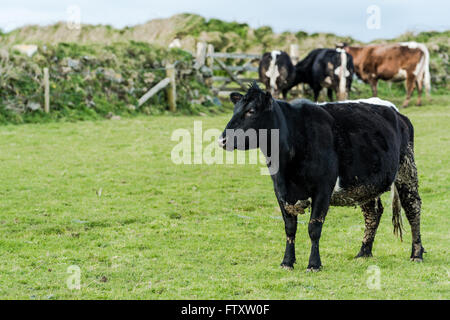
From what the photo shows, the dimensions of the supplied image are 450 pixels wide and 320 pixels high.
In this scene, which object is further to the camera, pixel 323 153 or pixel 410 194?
pixel 410 194

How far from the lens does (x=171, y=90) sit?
2227 cm

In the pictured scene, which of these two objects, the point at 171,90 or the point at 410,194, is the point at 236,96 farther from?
the point at 171,90

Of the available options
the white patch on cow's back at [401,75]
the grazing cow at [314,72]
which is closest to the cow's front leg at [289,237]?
the grazing cow at [314,72]

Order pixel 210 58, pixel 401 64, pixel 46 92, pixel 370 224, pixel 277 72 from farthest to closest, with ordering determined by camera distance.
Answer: pixel 210 58, pixel 401 64, pixel 277 72, pixel 46 92, pixel 370 224

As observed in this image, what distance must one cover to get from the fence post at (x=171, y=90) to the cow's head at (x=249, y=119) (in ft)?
50.7

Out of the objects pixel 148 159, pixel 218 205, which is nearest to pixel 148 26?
pixel 148 159

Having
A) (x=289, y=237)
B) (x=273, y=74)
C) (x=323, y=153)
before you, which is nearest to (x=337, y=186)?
(x=323, y=153)

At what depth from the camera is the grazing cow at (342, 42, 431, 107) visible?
24.2m

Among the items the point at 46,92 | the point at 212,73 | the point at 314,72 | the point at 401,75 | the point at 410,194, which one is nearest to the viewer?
the point at 410,194

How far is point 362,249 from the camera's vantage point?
8.08 m

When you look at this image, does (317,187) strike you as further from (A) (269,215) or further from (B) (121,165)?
(B) (121,165)

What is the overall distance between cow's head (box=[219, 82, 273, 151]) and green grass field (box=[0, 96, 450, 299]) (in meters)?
1.62

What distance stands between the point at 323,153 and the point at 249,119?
38.6 inches

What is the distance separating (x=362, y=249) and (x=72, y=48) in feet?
53.9
